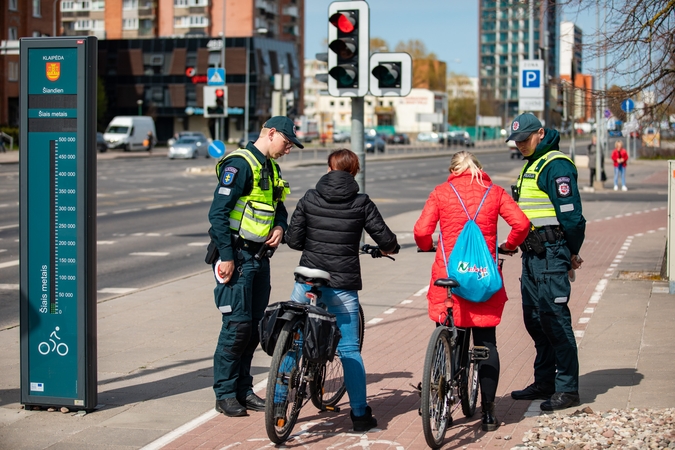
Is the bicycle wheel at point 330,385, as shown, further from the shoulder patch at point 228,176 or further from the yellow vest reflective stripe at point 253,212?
the shoulder patch at point 228,176

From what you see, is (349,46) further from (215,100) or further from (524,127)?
(215,100)

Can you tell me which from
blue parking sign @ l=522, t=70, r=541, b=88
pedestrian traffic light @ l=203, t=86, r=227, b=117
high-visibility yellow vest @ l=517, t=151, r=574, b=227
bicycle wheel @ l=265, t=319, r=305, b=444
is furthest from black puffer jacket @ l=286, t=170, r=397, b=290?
pedestrian traffic light @ l=203, t=86, r=227, b=117

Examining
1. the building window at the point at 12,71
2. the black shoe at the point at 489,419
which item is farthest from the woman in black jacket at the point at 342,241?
the building window at the point at 12,71

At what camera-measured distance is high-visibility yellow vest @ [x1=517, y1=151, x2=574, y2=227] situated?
6.53 metres

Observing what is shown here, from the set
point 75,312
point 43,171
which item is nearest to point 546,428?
point 75,312

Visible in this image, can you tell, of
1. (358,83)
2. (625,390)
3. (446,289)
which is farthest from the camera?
(358,83)

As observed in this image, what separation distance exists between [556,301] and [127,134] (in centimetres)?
6503

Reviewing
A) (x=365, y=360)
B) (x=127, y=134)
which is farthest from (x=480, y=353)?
(x=127, y=134)

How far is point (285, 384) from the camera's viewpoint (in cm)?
566

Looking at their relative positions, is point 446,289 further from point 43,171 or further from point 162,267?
point 162,267

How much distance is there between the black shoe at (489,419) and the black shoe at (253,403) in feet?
4.68

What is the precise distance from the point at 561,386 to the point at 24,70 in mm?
3974

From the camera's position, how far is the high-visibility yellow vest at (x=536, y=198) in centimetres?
653

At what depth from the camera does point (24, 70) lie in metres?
6.39
